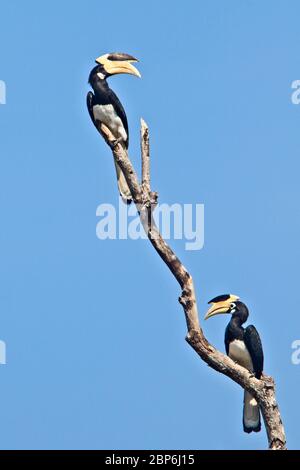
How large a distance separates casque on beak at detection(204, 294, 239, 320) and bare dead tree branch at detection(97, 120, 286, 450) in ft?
3.85

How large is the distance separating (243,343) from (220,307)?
0.52 m

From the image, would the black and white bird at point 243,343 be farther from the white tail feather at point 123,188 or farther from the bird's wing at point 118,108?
the bird's wing at point 118,108

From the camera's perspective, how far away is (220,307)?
53.9ft

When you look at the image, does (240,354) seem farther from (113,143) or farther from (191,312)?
(113,143)

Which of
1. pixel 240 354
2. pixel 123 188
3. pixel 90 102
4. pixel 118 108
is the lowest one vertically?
pixel 240 354

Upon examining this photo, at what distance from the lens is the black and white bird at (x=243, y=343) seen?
1609 centimetres

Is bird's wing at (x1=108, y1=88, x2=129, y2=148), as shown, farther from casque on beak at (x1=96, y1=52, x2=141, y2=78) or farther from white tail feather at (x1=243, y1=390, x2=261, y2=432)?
white tail feather at (x1=243, y1=390, x2=261, y2=432)

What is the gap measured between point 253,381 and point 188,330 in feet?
3.46

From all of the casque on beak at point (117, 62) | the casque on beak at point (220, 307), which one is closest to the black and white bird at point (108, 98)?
the casque on beak at point (117, 62)

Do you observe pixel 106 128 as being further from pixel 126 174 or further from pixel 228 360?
pixel 228 360

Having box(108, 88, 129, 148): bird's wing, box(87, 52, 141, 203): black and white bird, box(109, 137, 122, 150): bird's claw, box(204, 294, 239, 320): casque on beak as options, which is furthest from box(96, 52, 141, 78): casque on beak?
box(204, 294, 239, 320): casque on beak

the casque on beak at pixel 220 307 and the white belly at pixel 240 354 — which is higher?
the casque on beak at pixel 220 307

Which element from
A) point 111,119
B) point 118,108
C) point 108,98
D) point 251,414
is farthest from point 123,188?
point 251,414

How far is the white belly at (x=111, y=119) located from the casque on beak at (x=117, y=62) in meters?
0.43
